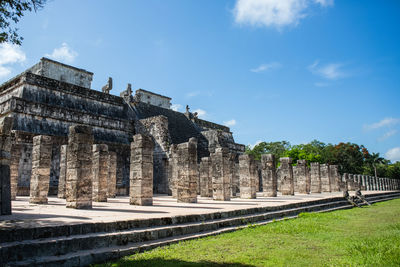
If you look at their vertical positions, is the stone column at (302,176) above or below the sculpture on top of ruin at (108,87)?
below

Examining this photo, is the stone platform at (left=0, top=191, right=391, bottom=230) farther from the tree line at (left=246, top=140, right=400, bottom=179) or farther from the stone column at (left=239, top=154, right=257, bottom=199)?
the tree line at (left=246, top=140, right=400, bottom=179)

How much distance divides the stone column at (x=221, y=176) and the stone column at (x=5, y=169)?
28.3ft

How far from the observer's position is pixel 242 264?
408 centimetres

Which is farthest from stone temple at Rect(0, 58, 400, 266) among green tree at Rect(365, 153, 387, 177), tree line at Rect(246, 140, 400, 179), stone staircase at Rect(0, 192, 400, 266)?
green tree at Rect(365, 153, 387, 177)

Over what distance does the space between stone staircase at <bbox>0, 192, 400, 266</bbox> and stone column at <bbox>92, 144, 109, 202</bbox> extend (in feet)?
19.8

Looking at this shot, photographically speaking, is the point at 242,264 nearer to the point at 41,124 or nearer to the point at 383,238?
the point at 383,238

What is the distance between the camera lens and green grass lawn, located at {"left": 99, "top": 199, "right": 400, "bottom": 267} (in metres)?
4.16

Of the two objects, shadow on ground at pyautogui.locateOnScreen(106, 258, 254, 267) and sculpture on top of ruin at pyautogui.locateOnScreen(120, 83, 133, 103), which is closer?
shadow on ground at pyautogui.locateOnScreen(106, 258, 254, 267)

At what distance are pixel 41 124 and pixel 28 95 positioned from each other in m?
2.33

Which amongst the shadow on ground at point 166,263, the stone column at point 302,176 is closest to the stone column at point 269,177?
the stone column at point 302,176

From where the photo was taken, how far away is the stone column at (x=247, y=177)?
14648 millimetres

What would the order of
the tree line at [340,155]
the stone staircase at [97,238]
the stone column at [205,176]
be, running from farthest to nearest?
the tree line at [340,155], the stone column at [205,176], the stone staircase at [97,238]

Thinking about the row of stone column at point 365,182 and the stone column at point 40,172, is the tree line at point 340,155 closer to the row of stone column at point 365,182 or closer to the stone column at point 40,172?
the row of stone column at point 365,182

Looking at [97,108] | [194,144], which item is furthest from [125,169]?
[194,144]
